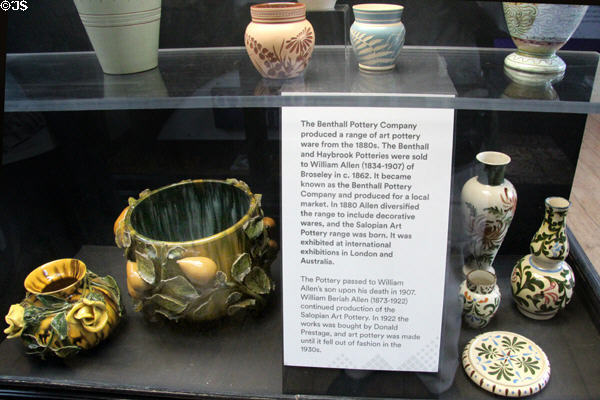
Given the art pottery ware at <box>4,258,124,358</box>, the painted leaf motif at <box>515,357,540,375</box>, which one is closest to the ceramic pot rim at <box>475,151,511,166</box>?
the painted leaf motif at <box>515,357,540,375</box>

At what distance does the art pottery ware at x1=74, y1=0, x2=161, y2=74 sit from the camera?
52cm

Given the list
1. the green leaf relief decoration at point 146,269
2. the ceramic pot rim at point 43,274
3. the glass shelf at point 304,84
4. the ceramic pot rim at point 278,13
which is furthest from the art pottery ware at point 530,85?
the ceramic pot rim at point 43,274

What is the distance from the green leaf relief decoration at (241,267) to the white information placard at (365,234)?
0.13 metres

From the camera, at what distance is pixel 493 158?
69cm

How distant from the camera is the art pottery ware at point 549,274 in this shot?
2.19 ft

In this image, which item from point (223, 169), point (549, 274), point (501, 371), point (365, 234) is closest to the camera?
point (365, 234)

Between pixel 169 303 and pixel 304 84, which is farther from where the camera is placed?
pixel 169 303

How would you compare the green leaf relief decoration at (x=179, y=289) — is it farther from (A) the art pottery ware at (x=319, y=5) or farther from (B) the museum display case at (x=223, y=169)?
(A) the art pottery ware at (x=319, y=5)

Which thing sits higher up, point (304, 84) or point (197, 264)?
point (304, 84)

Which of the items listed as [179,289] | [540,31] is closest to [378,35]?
[540,31]

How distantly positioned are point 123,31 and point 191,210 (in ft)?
0.94

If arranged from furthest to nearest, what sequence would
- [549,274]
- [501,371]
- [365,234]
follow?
[549,274] → [501,371] → [365,234]

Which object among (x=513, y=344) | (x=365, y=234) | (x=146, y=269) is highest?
(x=365, y=234)

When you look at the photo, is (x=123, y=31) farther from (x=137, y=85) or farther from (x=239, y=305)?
(x=239, y=305)
